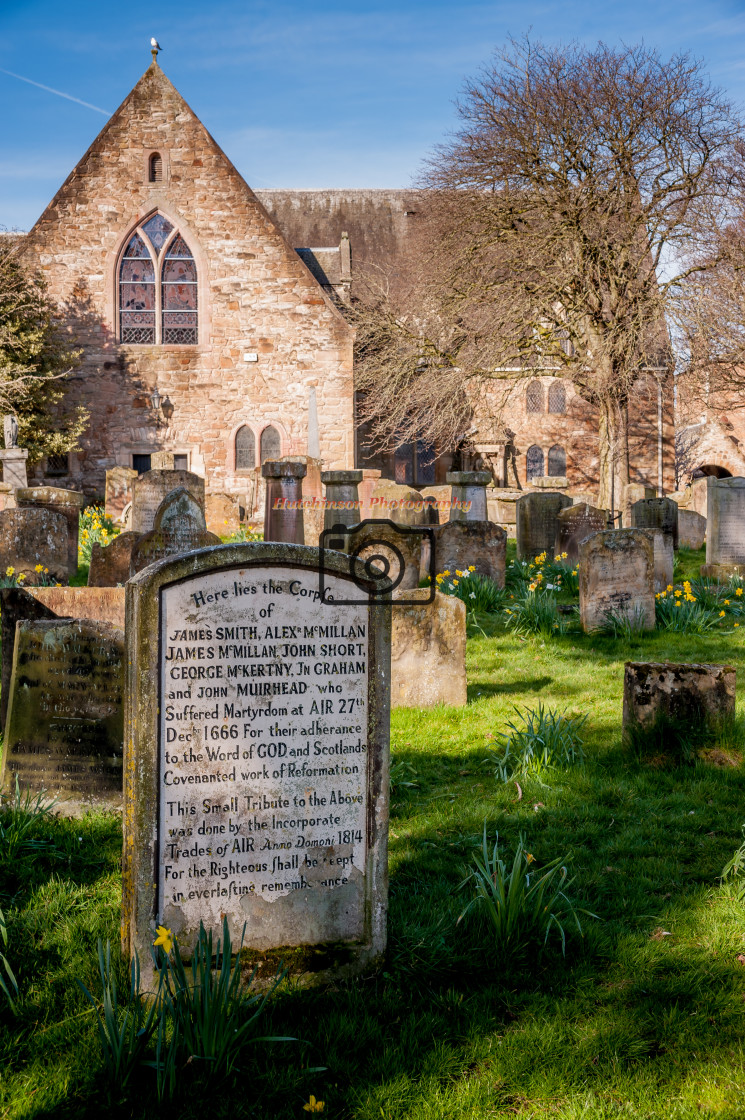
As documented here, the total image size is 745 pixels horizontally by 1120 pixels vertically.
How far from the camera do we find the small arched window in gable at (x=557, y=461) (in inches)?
1183

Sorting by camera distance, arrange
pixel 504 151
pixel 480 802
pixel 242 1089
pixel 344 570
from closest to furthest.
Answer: pixel 242 1089 → pixel 344 570 → pixel 480 802 → pixel 504 151

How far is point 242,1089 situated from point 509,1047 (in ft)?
2.65

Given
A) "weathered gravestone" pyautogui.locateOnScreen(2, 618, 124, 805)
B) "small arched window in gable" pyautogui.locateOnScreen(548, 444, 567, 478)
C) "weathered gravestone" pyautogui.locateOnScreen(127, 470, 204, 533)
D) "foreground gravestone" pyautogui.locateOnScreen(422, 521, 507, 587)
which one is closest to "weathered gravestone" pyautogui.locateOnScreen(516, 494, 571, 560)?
"foreground gravestone" pyautogui.locateOnScreen(422, 521, 507, 587)

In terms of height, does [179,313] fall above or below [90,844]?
above

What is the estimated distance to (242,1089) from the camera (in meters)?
2.46

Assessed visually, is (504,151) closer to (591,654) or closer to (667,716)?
(591,654)

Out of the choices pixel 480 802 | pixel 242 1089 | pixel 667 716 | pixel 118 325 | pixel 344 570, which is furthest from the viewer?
pixel 118 325

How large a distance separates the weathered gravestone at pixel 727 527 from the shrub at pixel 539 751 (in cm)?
742

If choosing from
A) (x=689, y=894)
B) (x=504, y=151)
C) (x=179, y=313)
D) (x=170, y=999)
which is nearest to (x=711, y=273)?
(x=504, y=151)

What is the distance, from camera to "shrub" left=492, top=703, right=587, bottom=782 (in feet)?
16.1

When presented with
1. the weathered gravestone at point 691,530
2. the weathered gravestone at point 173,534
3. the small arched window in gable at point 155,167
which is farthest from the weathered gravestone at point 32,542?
the small arched window in gable at point 155,167

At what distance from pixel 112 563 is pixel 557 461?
75.6 feet

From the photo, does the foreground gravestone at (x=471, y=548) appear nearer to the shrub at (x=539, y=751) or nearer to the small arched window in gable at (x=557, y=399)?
the shrub at (x=539, y=751)

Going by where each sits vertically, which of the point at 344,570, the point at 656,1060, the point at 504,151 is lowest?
the point at 656,1060
